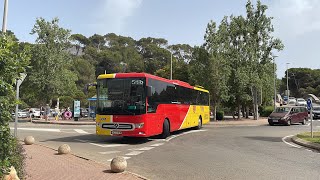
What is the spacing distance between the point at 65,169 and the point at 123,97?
24.7ft

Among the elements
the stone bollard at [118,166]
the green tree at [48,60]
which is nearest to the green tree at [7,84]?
the stone bollard at [118,166]

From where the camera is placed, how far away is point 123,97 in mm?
16484

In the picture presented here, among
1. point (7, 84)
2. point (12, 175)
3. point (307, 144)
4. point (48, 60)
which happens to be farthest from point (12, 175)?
point (48, 60)

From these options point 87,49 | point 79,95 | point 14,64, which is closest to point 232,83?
point 14,64

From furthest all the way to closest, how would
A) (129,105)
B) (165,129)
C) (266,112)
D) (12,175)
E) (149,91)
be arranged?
(266,112) < (165,129) < (149,91) < (129,105) < (12,175)

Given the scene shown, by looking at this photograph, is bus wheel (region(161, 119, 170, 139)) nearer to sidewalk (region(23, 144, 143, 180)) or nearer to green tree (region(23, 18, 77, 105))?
sidewalk (region(23, 144, 143, 180))

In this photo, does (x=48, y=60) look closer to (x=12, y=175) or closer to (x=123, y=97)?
(x=123, y=97)

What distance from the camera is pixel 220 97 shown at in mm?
35406

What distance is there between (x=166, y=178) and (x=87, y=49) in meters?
101

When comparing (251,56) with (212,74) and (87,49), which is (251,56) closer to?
(212,74)

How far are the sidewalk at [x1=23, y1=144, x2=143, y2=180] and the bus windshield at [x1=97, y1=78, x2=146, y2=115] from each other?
16.5 ft

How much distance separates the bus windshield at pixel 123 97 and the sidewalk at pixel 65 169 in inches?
197

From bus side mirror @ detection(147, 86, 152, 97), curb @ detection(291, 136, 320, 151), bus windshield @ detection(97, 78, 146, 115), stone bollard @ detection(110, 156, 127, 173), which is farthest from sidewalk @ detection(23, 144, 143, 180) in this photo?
curb @ detection(291, 136, 320, 151)

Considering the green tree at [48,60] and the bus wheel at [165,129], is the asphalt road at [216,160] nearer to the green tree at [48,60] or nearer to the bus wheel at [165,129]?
the bus wheel at [165,129]
